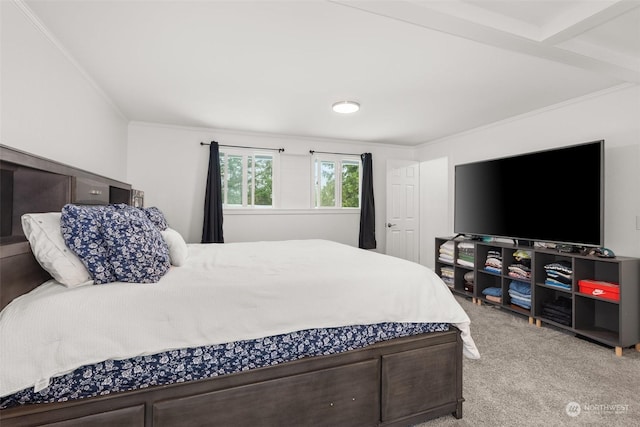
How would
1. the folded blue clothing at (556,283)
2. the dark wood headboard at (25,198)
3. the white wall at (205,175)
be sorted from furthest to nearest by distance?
the white wall at (205,175) → the folded blue clothing at (556,283) → the dark wood headboard at (25,198)

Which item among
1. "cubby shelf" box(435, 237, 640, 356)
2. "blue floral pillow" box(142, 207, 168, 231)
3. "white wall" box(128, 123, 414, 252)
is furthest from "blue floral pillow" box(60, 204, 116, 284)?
"cubby shelf" box(435, 237, 640, 356)

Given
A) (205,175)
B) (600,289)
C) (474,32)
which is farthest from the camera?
(205,175)

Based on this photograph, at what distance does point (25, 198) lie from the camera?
1813mm

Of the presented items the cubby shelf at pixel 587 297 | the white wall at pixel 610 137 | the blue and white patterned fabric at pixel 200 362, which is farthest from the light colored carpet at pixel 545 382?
the white wall at pixel 610 137

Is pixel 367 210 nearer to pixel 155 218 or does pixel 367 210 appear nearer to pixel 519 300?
pixel 519 300

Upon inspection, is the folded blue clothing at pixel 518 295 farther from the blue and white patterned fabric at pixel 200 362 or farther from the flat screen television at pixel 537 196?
the blue and white patterned fabric at pixel 200 362

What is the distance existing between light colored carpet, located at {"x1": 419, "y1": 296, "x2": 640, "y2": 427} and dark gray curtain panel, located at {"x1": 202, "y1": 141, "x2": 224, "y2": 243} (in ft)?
11.6

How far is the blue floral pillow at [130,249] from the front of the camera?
1423mm

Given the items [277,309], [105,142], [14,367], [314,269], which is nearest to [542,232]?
[314,269]

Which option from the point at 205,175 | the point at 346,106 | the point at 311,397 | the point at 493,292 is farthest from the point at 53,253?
the point at 493,292

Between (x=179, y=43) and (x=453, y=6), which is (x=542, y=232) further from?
(x=179, y=43)

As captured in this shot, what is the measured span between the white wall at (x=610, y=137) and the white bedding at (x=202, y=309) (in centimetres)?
252

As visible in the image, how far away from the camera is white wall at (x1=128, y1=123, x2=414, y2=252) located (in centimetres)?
449

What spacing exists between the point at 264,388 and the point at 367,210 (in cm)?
429
